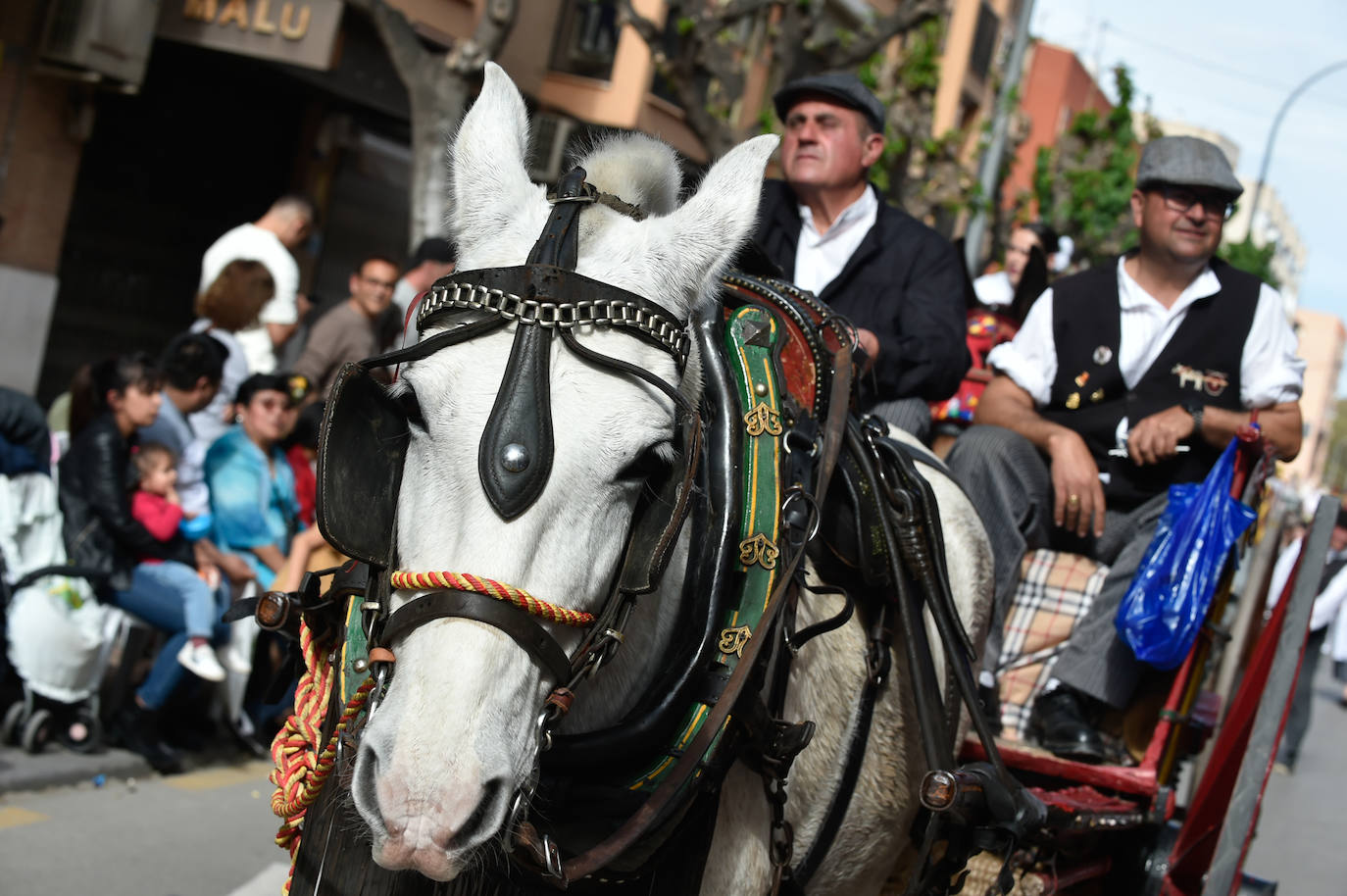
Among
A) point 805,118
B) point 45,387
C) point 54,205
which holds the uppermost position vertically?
point 805,118

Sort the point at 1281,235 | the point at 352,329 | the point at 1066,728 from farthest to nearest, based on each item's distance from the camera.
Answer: the point at 1281,235 → the point at 352,329 → the point at 1066,728

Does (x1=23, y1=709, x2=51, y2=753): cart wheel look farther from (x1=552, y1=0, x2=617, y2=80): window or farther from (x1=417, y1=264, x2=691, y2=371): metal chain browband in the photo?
(x1=552, y1=0, x2=617, y2=80): window

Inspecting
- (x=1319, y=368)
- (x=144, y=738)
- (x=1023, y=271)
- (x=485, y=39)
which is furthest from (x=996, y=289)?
(x=1319, y=368)

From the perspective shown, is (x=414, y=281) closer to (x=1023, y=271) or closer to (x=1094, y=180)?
(x=1023, y=271)

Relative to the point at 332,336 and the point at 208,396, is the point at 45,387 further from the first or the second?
the point at 208,396

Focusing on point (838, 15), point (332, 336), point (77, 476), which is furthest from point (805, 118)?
point (838, 15)

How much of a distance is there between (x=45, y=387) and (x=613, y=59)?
8.39 m

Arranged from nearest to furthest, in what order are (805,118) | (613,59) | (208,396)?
(805,118) → (208,396) → (613,59)

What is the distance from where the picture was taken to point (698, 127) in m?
9.75

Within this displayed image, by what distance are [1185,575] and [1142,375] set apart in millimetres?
772

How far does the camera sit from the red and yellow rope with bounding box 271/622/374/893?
210cm

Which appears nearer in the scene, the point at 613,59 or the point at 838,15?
the point at 613,59

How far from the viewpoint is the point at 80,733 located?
5230 mm

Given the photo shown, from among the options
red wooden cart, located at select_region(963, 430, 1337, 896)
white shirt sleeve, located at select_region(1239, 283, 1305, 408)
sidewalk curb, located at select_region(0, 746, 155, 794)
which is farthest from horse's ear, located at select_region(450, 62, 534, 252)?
sidewalk curb, located at select_region(0, 746, 155, 794)
